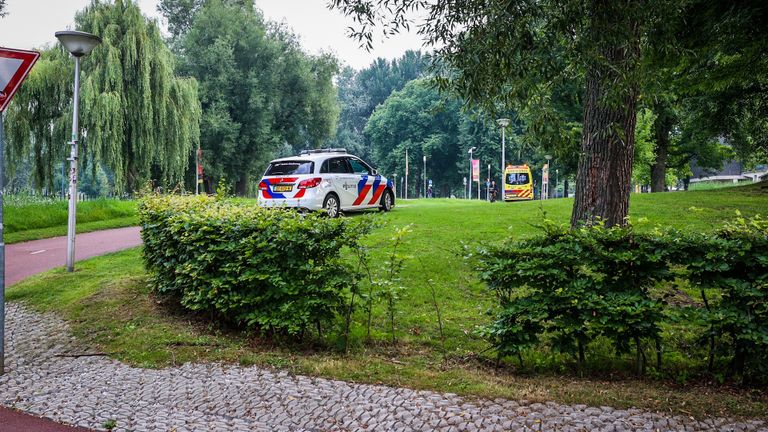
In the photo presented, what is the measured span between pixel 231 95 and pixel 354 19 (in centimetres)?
3350

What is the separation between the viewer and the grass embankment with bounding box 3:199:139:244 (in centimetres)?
1680

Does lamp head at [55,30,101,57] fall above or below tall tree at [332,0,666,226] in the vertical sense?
above

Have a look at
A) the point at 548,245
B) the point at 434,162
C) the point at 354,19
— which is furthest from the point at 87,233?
the point at 434,162

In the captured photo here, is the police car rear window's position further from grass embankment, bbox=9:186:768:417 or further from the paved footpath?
the paved footpath

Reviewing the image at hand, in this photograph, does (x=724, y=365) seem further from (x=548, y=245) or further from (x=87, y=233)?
(x=87, y=233)

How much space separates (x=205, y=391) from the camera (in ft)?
14.7

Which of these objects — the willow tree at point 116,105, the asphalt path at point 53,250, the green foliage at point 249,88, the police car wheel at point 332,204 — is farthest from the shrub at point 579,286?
the green foliage at point 249,88

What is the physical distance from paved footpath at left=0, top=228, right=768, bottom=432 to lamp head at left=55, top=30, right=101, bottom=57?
7.24 m

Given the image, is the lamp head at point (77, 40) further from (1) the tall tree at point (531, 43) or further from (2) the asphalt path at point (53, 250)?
(1) the tall tree at point (531, 43)

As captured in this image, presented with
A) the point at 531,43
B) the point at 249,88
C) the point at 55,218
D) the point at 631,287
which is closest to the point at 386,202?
the point at 531,43

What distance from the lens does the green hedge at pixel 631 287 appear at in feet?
13.9

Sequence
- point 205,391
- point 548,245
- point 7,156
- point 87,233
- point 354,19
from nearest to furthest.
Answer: point 205,391 → point 548,245 → point 354,19 → point 87,233 → point 7,156

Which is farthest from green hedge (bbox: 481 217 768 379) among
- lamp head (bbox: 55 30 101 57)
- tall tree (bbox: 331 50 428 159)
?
tall tree (bbox: 331 50 428 159)

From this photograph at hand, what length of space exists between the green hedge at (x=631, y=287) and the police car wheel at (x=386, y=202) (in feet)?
37.3
